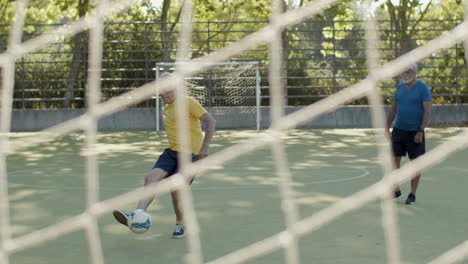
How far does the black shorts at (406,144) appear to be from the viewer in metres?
7.86

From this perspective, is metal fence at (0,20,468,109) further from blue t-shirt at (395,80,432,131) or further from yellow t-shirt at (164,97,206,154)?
yellow t-shirt at (164,97,206,154)

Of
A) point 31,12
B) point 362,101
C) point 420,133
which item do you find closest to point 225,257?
point 420,133

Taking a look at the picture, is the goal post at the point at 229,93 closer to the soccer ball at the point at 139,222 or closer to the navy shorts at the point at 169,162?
the navy shorts at the point at 169,162

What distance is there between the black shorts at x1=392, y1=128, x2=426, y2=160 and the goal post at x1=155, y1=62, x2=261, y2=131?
11.7 metres

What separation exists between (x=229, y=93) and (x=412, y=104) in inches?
525

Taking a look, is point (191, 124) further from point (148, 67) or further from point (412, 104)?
point (148, 67)

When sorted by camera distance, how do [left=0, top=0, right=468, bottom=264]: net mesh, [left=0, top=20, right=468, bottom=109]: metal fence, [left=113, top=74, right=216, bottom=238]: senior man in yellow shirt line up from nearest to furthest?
[left=0, top=0, right=468, bottom=264]: net mesh < [left=113, top=74, right=216, bottom=238]: senior man in yellow shirt < [left=0, top=20, right=468, bottom=109]: metal fence

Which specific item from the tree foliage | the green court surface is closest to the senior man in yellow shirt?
the green court surface

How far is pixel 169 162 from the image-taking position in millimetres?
6242

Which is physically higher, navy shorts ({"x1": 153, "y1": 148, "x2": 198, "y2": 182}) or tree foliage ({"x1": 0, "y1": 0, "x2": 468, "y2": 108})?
tree foliage ({"x1": 0, "y1": 0, "x2": 468, "y2": 108})

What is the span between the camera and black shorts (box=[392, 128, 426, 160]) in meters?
7.86

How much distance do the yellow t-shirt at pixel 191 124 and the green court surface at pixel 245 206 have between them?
70 cm

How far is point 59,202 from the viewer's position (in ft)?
26.5

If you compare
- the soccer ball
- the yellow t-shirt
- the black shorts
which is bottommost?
the soccer ball
